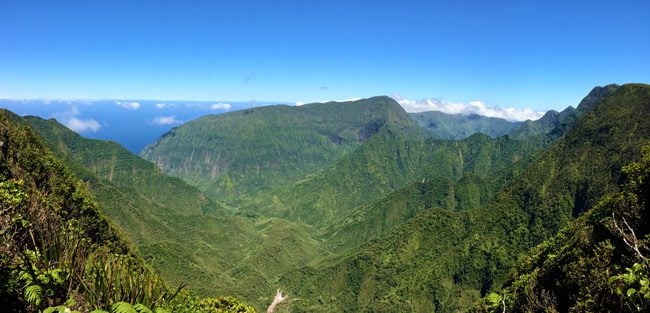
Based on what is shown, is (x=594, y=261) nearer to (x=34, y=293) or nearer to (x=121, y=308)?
(x=121, y=308)

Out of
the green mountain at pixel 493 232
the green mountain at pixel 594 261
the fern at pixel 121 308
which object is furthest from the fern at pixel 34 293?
the green mountain at pixel 493 232

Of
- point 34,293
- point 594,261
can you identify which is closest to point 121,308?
point 34,293

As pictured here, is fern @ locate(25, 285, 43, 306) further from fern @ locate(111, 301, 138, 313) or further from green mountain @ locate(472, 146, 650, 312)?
green mountain @ locate(472, 146, 650, 312)

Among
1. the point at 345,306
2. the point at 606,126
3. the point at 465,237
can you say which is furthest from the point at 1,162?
the point at 606,126

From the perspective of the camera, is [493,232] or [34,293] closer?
[34,293]

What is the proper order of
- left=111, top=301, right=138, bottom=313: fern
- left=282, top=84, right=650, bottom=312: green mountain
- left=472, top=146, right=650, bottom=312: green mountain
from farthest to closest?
left=282, top=84, right=650, bottom=312: green mountain < left=472, top=146, right=650, bottom=312: green mountain < left=111, top=301, right=138, bottom=313: fern

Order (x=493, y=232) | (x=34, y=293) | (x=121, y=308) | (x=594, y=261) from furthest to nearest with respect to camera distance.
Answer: (x=493, y=232)
(x=594, y=261)
(x=34, y=293)
(x=121, y=308)

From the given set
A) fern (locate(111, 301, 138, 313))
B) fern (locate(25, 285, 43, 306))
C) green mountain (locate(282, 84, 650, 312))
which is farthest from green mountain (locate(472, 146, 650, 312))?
green mountain (locate(282, 84, 650, 312))

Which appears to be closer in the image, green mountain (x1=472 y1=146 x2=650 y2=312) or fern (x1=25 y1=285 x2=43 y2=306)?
fern (x1=25 y1=285 x2=43 y2=306)
